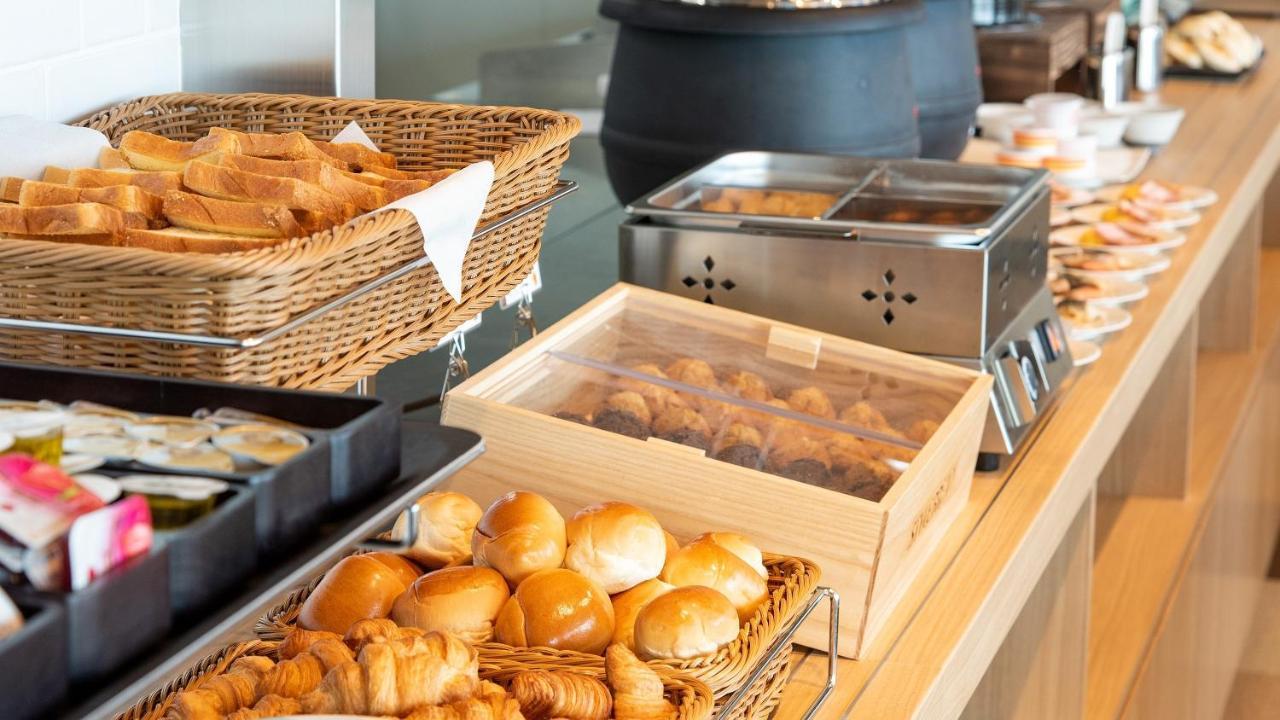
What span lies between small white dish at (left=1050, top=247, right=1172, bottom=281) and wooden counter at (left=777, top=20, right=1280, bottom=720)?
0.10 feet

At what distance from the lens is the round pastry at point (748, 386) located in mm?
1258

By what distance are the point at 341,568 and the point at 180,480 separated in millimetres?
379

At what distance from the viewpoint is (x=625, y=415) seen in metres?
1.16

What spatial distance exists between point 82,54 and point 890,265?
74cm

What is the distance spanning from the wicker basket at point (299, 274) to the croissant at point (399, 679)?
0.18 m

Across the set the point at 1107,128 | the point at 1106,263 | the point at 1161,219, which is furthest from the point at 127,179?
the point at 1107,128

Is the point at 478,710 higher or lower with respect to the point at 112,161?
lower

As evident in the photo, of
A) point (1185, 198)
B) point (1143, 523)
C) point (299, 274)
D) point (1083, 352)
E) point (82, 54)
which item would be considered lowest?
point (1143, 523)

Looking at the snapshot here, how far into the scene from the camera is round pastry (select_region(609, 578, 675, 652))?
3.00 feet

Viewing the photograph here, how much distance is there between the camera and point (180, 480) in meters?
0.58

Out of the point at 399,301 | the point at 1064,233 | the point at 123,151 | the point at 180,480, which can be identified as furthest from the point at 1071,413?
the point at 180,480

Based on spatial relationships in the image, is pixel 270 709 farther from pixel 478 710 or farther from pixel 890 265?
pixel 890 265

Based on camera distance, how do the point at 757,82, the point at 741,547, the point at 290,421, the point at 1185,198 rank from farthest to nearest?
the point at 1185,198 < the point at 757,82 < the point at 741,547 < the point at 290,421

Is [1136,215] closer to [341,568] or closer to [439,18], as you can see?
[439,18]
